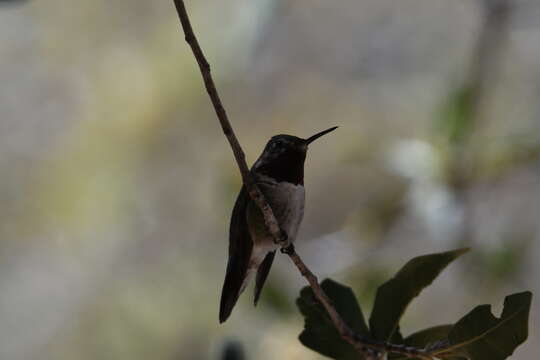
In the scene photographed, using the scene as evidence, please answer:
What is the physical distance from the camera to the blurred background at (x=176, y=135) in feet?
19.0

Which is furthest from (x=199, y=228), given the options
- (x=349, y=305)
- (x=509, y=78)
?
(x=349, y=305)

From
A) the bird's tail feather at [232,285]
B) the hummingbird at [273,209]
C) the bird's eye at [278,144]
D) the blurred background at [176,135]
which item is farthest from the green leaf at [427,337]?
the blurred background at [176,135]

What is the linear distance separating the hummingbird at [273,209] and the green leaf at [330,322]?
2.24 feet

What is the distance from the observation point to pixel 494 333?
1.33m

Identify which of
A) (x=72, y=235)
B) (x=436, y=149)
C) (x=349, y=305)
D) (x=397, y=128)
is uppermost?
(x=397, y=128)

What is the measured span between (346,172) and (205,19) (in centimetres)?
179

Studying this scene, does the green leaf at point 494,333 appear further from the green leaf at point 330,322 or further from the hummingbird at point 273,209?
the hummingbird at point 273,209

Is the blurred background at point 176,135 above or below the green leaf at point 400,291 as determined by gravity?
above

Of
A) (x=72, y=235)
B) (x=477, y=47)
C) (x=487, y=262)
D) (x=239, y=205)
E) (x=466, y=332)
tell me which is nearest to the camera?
(x=466, y=332)

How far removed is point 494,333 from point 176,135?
523 centimetres

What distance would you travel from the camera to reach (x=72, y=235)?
621 centimetres

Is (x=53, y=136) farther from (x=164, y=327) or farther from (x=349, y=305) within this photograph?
(x=349, y=305)

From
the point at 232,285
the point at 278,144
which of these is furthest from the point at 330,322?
the point at 278,144

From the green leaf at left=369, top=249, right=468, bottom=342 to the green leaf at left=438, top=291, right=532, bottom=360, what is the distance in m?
0.15
